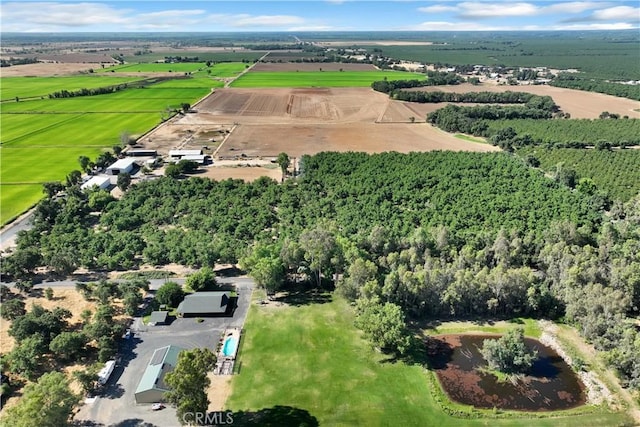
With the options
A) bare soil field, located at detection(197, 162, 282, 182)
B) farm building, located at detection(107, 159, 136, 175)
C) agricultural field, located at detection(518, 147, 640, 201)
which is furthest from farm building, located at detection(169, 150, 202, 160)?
agricultural field, located at detection(518, 147, 640, 201)

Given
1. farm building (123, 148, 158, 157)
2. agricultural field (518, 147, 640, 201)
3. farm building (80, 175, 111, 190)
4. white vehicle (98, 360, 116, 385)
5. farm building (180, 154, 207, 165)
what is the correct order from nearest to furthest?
white vehicle (98, 360, 116, 385)
agricultural field (518, 147, 640, 201)
farm building (80, 175, 111, 190)
farm building (180, 154, 207, 165)
farm building (123, 148, 158, 157)

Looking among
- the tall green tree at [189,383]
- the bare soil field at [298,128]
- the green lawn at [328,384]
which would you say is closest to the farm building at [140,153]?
the bare soil field at [298,128]

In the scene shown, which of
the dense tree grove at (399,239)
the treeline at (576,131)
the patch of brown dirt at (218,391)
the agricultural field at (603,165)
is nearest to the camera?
the patch of brown dirt at (218,391)

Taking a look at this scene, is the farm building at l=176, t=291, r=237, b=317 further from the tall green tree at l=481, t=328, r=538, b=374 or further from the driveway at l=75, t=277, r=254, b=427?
the tall green tree at l=481, t=328, r=538, b=374

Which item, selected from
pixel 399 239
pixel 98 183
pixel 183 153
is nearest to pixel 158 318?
pixel 399 239

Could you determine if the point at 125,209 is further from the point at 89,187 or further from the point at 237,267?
the point at 237,267

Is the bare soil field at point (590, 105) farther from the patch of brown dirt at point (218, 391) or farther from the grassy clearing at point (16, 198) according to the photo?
the patch of brown dirt at point (218, 391)

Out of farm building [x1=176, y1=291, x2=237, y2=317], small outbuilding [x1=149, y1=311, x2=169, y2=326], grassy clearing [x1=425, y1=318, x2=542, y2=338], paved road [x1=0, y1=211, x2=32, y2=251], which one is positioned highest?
paved road [x1=0, y1=211, x2=32, y2=251]

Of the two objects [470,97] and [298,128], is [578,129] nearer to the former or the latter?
[470,97]
